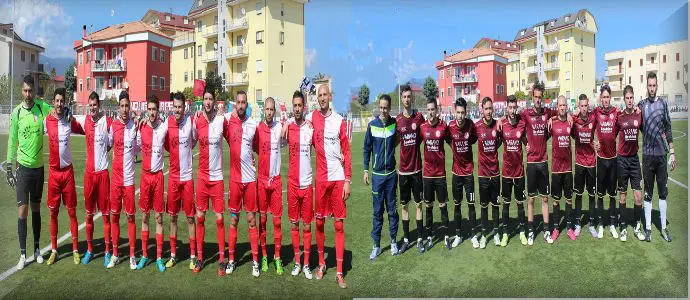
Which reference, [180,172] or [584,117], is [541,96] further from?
[180,172]

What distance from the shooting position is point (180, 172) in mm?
5680

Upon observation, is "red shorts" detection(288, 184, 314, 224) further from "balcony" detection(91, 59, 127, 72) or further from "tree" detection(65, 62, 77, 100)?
"tree" detection(65, 62, 77, 100)

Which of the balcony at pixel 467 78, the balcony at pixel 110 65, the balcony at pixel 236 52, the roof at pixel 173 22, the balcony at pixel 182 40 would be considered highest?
the roof at pixel 173 22

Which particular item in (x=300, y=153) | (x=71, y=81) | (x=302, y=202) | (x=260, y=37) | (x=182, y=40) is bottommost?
(x=302, y=202)

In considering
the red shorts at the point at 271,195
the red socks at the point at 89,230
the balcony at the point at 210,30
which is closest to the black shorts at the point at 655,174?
the red shorts at the point at 271,195

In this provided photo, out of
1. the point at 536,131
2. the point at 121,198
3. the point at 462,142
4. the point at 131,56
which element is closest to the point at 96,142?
the point at 121,198

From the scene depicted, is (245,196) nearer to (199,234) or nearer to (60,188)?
(199,234)

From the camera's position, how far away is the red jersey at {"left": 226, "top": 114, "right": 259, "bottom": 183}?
18.2 ft

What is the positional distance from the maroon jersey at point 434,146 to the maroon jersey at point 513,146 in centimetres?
96

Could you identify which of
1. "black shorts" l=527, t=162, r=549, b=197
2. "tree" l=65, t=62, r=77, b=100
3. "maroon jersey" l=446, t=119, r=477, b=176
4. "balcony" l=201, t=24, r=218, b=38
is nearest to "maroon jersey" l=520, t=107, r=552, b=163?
"black shorts" l=527, t=162, r=549, b=197

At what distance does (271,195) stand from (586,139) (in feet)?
15.3

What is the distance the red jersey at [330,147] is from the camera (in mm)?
5438

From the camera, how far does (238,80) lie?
13094 millimetres

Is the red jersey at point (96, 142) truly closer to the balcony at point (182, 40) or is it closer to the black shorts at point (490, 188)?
the black shorts at point (490, 188)
